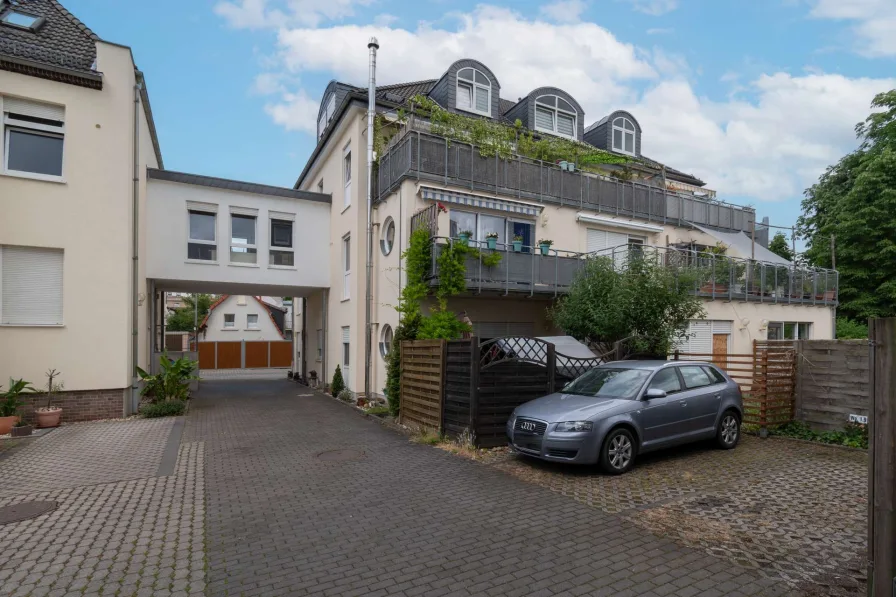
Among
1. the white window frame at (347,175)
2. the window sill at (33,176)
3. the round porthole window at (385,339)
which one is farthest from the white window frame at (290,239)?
the window sill at (33,176)

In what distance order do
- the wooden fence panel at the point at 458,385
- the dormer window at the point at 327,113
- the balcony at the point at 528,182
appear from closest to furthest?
the wooden fence panel at the point at 458,385 → the balcony at the point at 528,182 → the dormer window at the point at 327,113

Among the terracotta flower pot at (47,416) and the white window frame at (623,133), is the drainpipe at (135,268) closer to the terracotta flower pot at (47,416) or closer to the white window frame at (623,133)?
the terracotta flower pot at (47,416)

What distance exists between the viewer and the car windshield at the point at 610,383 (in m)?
7.94

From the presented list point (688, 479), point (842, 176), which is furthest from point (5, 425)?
point (842, 176)

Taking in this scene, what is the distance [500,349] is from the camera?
1030 cm

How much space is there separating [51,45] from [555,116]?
52.5 ft

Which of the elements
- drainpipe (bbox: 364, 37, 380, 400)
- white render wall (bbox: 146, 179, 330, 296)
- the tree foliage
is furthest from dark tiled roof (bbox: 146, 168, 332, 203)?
the tree foliage

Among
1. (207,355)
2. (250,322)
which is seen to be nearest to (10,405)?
(207,355)

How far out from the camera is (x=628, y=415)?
743 cm

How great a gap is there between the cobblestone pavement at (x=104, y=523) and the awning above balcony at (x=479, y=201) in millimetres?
8241

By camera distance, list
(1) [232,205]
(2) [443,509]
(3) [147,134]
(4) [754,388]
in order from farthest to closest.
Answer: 1. (1) [232,205]
2. (3) [147,134]
3. (4) [754,388]
4. (2) [443,509]

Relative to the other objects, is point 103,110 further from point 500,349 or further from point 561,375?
point 561,375

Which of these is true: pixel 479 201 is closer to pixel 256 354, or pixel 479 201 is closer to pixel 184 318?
pixel 256 354

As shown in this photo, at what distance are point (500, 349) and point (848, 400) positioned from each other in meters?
6.33
